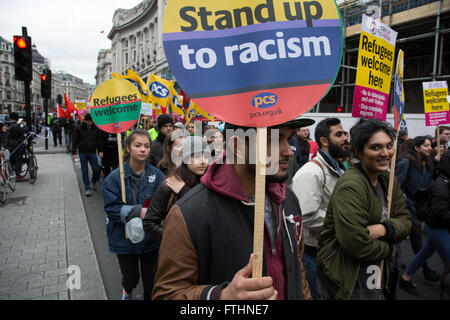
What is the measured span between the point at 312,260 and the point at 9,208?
256 inches

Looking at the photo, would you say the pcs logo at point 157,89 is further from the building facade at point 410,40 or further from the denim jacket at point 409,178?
the building facade at point 410,40

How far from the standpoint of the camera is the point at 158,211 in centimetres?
253

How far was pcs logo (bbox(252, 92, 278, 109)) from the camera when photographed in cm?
112

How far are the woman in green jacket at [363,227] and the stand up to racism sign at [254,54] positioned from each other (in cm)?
121

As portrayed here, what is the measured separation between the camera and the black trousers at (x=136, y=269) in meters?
2.88

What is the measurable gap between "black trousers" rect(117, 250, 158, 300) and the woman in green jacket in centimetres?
155

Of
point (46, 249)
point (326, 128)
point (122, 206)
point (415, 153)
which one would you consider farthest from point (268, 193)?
point (46, 249)

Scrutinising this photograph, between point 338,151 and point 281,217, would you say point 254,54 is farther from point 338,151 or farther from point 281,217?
point 338,151

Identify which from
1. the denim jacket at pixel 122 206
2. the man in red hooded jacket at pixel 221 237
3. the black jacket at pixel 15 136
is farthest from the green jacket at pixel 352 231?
the black jacket at pixel 15 136

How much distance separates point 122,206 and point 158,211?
0.57 m

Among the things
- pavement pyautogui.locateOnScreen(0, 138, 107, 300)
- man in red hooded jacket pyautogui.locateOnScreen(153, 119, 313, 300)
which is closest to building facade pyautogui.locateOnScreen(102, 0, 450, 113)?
pavement pyautogui.locateOnScreen(0, 138, 107, 300)

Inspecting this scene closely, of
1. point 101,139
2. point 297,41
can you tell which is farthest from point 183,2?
point 101,139

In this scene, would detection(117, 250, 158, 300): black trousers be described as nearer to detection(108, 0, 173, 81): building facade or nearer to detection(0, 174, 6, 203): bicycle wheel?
detection(0, 174, 6, 203): bicycle wheel
